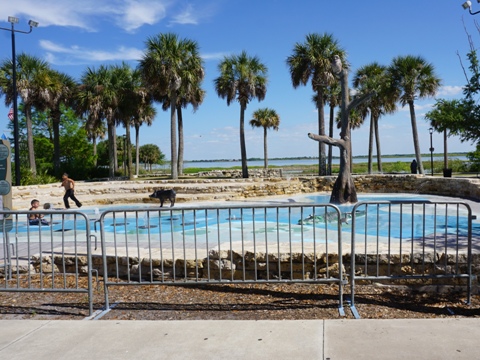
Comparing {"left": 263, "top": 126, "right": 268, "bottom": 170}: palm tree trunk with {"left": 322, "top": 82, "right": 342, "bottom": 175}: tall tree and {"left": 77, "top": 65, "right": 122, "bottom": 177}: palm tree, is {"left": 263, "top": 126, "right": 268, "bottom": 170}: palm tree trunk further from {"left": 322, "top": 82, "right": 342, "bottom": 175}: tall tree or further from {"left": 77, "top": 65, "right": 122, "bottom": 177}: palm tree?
{"left": 77, "top": 65, "right": 122, "bottom": 177}: palm tree

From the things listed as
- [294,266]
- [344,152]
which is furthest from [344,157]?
[294,266]

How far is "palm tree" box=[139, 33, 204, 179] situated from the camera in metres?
29.2

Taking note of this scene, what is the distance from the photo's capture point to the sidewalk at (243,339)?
3.44 m

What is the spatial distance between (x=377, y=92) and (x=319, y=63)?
17.2ft

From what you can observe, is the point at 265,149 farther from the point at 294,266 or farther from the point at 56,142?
the point at 294,266

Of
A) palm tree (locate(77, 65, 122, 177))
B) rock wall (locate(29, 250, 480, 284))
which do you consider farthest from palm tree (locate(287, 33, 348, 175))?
rock wall (locate(29, 250, 480, 284))

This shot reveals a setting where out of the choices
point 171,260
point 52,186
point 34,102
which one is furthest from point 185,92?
point 171,260

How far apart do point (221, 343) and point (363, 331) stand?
1.29 meters

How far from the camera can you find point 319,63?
103 ft

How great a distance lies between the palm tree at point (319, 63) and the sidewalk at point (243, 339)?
90.7 feet

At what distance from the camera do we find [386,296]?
543cm

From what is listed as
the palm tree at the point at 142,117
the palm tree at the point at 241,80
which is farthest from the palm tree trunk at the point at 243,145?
the palm tree at the point at 142,117

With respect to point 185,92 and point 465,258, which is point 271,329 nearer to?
point 465,258

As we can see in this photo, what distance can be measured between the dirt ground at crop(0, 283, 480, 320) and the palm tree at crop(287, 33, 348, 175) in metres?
26.0
